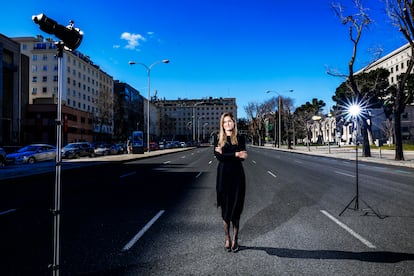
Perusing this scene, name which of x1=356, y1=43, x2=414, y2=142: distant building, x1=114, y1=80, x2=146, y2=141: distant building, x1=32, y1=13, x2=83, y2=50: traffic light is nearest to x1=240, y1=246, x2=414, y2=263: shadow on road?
x1=32, y1=13, x2=83, y2=50: traffic light

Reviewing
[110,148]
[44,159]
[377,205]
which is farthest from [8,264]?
[110,148]

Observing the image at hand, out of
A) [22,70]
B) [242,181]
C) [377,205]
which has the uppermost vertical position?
[22,70]

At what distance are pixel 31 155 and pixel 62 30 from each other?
79.1 ft

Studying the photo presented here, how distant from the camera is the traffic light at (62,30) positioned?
327 centimetres

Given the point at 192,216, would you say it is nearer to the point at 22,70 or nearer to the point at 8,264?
the point at 8,264

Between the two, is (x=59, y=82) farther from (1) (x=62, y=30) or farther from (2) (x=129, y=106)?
(2) (x=129, y=106)

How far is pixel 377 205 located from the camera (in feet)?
25.2

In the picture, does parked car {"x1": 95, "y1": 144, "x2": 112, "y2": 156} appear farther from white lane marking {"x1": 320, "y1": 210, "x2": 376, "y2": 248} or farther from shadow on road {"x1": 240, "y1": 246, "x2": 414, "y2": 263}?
shadow on road {"x1": 240, "y1": 246, "x2": 414, "y2": 263}

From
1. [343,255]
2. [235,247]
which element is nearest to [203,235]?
[235,247]

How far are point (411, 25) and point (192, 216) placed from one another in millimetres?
21539

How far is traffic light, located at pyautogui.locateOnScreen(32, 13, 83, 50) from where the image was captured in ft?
10.7

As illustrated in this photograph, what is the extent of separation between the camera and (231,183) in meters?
4.38

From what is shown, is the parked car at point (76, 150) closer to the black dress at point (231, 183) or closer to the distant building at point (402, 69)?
the black dress at point (231, 183)

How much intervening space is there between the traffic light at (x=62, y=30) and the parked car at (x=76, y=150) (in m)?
30.5
